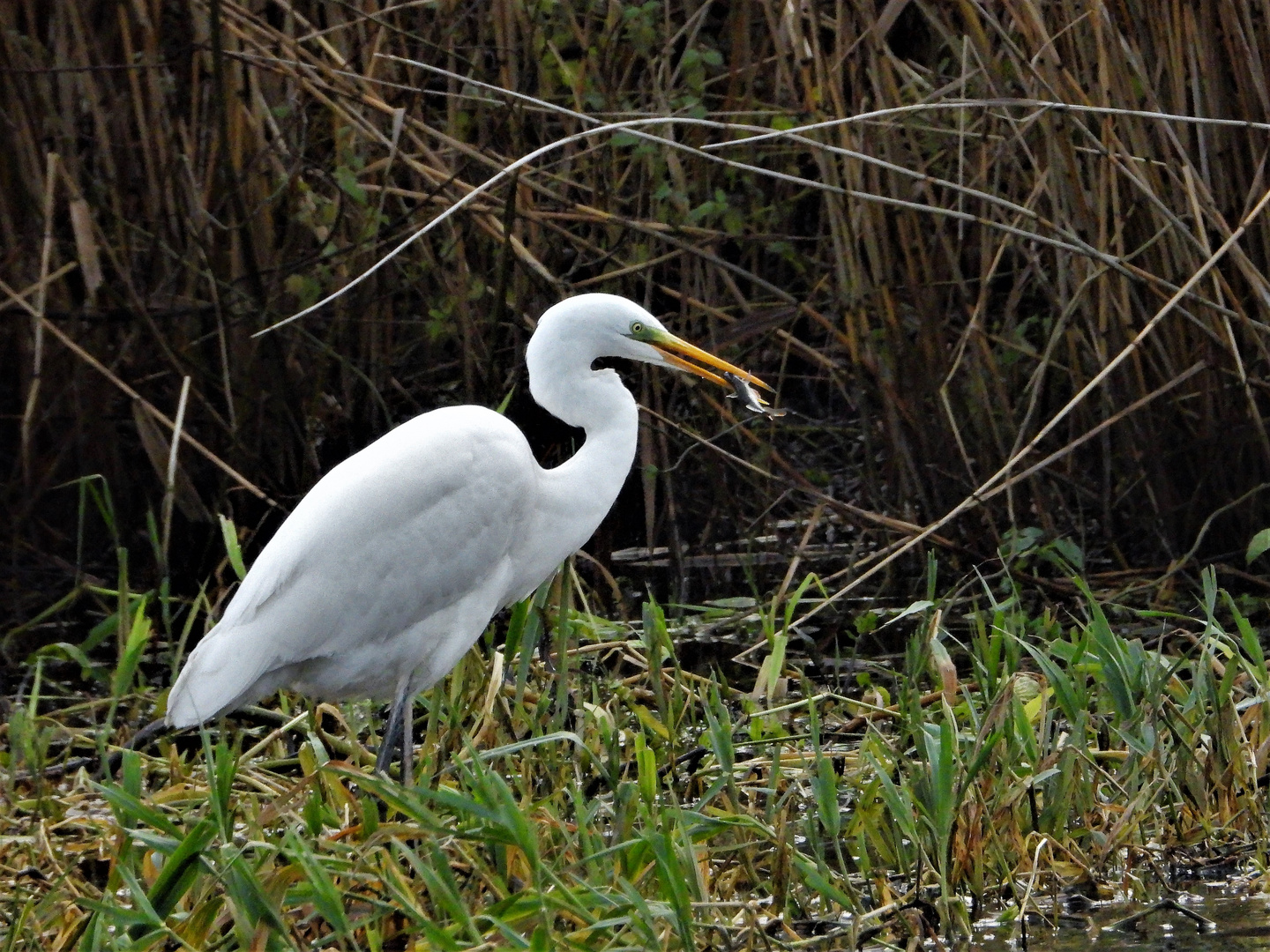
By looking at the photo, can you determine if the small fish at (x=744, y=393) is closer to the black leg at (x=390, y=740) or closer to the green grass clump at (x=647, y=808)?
the green grass clump at (x=647, y=808)

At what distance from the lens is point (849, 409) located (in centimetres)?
570

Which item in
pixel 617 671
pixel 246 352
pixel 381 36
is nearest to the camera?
pixel 617 671

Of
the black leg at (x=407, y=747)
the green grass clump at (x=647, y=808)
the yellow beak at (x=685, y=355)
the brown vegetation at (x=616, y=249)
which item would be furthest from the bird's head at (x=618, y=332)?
the brown vegetation at (x=616, y=249)

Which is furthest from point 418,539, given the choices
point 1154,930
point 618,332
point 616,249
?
point 616,249

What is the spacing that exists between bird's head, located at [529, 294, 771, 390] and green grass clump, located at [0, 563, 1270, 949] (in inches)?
17.1

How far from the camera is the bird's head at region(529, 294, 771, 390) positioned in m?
3.18

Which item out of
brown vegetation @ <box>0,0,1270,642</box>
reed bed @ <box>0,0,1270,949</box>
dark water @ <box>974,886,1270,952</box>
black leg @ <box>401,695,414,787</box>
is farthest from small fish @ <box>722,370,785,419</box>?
dark water @ <box>974,886,1270,952</box>

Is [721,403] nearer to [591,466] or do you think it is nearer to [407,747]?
[591,466]

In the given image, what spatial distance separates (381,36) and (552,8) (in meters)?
0.42

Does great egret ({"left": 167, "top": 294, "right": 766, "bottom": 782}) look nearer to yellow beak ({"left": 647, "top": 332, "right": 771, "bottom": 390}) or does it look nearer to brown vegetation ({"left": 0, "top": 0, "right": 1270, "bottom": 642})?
yellow beak ({"left": 647, "top": 332, "right": 771, "bottom": 390})

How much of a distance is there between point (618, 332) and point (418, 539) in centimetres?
48

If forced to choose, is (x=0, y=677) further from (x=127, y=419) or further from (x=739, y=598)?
(x=739, y=598)

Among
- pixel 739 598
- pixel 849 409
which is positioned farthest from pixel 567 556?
pixel 849 409

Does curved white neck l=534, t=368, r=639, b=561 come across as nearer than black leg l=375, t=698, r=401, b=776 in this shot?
No
